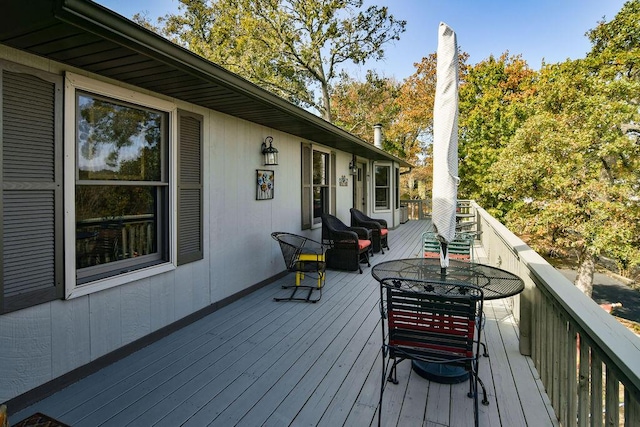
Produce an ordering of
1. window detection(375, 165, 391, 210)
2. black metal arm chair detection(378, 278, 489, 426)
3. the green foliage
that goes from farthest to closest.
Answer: window detection(375, 165, 391, 210)
the green foliage
black metal arm chair detection(378, 278, 489, 426)

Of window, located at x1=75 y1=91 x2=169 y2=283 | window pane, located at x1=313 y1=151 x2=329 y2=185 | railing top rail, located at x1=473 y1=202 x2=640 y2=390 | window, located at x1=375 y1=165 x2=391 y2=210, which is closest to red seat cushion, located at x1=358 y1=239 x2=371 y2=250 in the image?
window pane, located at x1=313 y1=151 x2=329 y2=185

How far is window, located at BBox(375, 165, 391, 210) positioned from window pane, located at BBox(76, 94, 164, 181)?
847 centimetres

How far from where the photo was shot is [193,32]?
1731 cm

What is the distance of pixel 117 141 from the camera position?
2938mm

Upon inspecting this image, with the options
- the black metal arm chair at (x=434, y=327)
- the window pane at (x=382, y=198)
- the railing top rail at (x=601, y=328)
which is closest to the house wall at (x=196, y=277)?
the black metal arm chair at (x=434, y=327)

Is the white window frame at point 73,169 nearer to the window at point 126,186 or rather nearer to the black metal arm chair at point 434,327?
the window at point 126,186

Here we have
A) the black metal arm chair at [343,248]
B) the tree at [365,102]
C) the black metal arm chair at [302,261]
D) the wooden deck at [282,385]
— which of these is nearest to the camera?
the wooden deck at [282,385]

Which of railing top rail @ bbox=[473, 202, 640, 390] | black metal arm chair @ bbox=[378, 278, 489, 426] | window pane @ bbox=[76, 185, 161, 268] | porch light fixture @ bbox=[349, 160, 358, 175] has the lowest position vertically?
black metal arm chair @ bbox=[378, 278, 489, 426]

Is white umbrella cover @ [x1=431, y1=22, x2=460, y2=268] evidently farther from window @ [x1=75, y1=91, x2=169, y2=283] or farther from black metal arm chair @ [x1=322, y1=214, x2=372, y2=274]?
black metal arm chair @ [x1=322, y1=214, x2=372, y2=274]

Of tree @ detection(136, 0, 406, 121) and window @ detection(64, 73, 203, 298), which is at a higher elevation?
tree @ detection(136, 0, 406, 121)

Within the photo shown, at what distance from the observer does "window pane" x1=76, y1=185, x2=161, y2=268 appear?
2.68 metres

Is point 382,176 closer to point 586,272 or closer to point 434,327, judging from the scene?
point 586,272

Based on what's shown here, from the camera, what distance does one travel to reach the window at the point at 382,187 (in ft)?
36.7

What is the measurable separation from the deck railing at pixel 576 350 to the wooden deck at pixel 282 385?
24 cm
